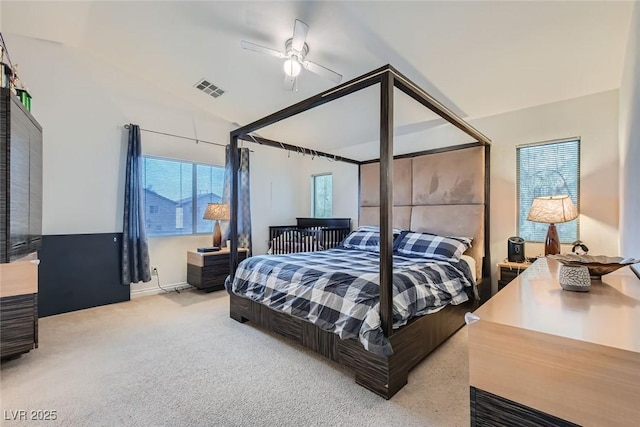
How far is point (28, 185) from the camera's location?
8.05 ft

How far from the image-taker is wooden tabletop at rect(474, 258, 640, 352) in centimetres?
83

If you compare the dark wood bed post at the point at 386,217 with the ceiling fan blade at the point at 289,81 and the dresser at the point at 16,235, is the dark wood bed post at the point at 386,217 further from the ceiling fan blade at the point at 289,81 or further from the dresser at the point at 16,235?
the dresser at the point at 16,235

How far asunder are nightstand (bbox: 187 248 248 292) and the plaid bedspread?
3.97 ft

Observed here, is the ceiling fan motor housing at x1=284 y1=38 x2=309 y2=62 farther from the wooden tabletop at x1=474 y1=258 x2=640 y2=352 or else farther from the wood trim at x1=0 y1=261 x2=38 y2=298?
the wood trim at x1=0 y1=261 x2=38 y2=298

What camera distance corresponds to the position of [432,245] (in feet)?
11.0

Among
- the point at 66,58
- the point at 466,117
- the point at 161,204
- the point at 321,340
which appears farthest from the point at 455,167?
the point at 66,58

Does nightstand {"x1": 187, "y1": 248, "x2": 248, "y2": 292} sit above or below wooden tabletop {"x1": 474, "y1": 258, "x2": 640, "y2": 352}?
below

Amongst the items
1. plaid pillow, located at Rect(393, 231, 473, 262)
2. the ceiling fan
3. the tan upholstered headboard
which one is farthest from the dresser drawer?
the tan upholstered headboard

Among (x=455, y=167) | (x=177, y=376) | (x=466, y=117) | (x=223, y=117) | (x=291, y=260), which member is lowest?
(x=177, y=376)

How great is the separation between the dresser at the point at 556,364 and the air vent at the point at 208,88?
168 inches

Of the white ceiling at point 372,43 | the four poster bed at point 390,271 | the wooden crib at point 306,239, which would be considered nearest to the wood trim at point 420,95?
the four poster bed at point 390,271

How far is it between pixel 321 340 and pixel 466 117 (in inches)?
131

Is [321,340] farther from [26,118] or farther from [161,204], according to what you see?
[161,204]

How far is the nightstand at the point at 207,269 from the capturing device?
4.18 meters
